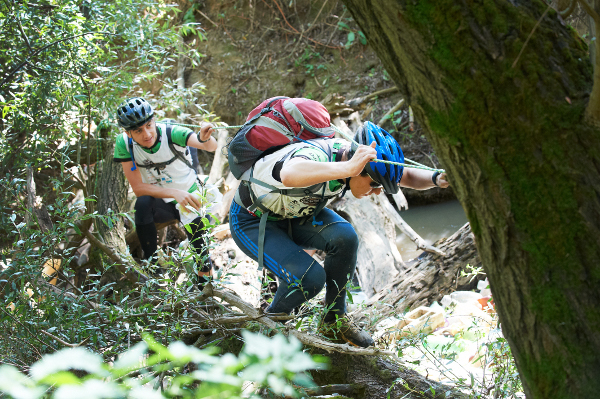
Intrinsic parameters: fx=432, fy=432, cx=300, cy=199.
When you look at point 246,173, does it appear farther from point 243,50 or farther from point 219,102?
point 243,50

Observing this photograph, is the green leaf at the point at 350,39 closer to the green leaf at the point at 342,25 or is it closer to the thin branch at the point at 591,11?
the green leaf at the point at 342,25

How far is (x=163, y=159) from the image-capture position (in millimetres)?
4090

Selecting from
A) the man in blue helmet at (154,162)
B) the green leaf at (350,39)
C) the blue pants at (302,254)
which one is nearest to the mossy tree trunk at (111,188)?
the man in blue helmet at (154,162)

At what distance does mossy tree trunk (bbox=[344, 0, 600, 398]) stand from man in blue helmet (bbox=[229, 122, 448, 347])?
1.08 metres

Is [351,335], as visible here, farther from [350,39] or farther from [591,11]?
[350,39]

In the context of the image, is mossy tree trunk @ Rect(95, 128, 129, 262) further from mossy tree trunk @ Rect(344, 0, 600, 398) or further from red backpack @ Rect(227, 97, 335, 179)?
mossy tree trunk @ Rect(344, 0, 600, 398)

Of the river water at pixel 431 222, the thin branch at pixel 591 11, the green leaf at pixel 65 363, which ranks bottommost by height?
the river water at pixel 431 222

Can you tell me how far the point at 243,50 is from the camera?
1068 cm

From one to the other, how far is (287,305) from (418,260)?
210 cm

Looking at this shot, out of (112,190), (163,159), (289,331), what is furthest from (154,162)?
(289,331)

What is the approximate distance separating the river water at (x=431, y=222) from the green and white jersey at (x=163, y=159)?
3522mm

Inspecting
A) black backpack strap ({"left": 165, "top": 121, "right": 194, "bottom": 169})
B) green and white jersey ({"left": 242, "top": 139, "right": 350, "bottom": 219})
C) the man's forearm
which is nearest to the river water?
black backpack strap ({"left": 165, "top": 121, "right": 194, "bottom": 169})

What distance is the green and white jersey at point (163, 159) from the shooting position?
4.03 meters

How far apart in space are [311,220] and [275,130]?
643 millimetres
